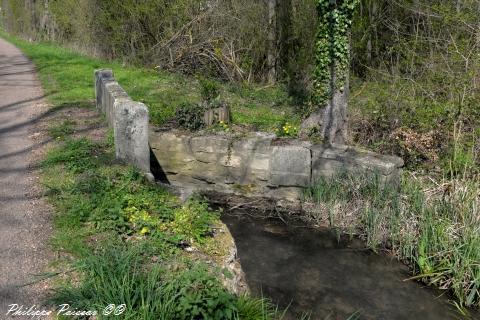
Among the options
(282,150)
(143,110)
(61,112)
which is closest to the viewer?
(143,110)

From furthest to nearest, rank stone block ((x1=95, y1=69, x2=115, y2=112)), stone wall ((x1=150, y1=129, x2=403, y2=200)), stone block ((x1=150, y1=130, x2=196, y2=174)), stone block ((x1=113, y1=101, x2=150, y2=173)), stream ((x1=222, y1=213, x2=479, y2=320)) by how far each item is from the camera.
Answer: stone block ((x1=95, y1=69, x2=115, y2=112))
stone block ((x1=150, y1=130, x2=196, y2=174))
stone wall ((x1=150, y1=129, x2=403, y2=200))
stone block ((x1=113, y1=101, x2=150, y2=173))
stream ((x1=222, y1=213, x2=479, y2=320))

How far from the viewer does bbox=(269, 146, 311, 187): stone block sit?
8133mm

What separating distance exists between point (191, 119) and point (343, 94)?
9.18ft

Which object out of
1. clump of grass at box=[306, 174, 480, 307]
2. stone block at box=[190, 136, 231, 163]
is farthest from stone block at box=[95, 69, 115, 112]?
clump of grass at box=[306, 174, 480, 307]

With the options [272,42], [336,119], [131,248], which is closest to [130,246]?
[131,248]

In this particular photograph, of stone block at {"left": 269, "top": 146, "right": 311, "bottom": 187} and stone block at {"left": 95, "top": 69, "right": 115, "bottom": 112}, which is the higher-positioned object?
stone block at {"left": 95, "top": 69, "right": 115, "bottom": 112}

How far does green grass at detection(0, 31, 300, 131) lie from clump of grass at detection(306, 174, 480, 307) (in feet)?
8.23

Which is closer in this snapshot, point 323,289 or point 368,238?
point 323,289

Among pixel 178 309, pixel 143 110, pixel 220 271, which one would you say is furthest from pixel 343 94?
pixel 178 309

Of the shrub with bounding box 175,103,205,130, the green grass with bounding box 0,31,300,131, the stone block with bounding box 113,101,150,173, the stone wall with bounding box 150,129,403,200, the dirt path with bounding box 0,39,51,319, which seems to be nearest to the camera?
the dirt path with bounding box 0,39,51,319

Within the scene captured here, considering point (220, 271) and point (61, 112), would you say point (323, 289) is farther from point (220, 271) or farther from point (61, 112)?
point (61, 112)

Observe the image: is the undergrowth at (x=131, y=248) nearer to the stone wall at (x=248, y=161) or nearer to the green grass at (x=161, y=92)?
the stone wall at (x=248, y=161)

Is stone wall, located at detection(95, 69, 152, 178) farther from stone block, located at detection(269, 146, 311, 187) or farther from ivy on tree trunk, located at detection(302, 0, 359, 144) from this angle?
ivy on tree trunk, located at detection(302, 0, 359, 144)

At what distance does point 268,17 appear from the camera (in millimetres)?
14820
